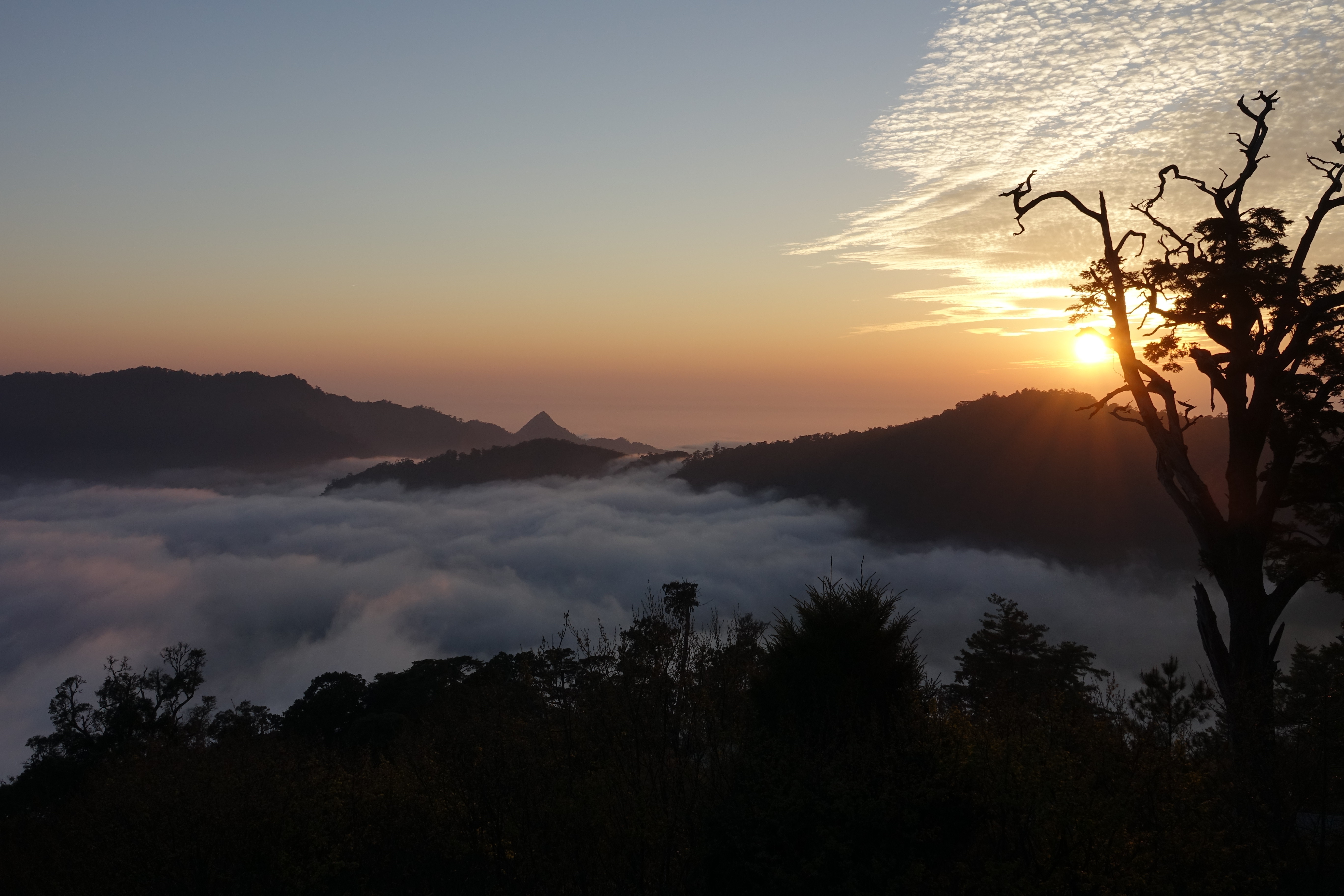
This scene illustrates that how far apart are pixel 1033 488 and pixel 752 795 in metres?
191

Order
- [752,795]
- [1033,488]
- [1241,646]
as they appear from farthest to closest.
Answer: [1033,488] → [1241,646] → [752,795]

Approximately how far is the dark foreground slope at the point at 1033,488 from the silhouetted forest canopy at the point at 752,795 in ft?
536

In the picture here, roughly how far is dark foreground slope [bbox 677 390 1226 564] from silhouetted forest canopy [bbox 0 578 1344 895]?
164m

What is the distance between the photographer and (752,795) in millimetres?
14234

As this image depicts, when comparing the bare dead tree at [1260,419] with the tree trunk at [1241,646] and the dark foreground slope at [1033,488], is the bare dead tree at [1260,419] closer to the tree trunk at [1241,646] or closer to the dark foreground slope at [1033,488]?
the tree trunk at [1241,646]

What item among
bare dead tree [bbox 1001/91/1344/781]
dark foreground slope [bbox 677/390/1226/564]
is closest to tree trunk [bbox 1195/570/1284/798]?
bare dead tree [bbox 1001/91/1344/781]

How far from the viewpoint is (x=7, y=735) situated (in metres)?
186

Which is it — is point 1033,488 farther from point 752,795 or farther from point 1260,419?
point 752,795

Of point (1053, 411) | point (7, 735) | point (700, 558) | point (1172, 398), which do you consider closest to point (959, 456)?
point (1053, 411)

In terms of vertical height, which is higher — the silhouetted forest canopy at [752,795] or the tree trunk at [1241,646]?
the tree trunk at [1241,646]

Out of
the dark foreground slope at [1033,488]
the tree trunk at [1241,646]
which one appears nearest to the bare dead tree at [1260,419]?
the tree trunk at [1241,646]

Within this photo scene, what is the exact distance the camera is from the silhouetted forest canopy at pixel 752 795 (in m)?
12.9

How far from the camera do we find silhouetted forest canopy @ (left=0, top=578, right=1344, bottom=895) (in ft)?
42.3

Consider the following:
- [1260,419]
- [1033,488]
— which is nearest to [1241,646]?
[1260,419]
